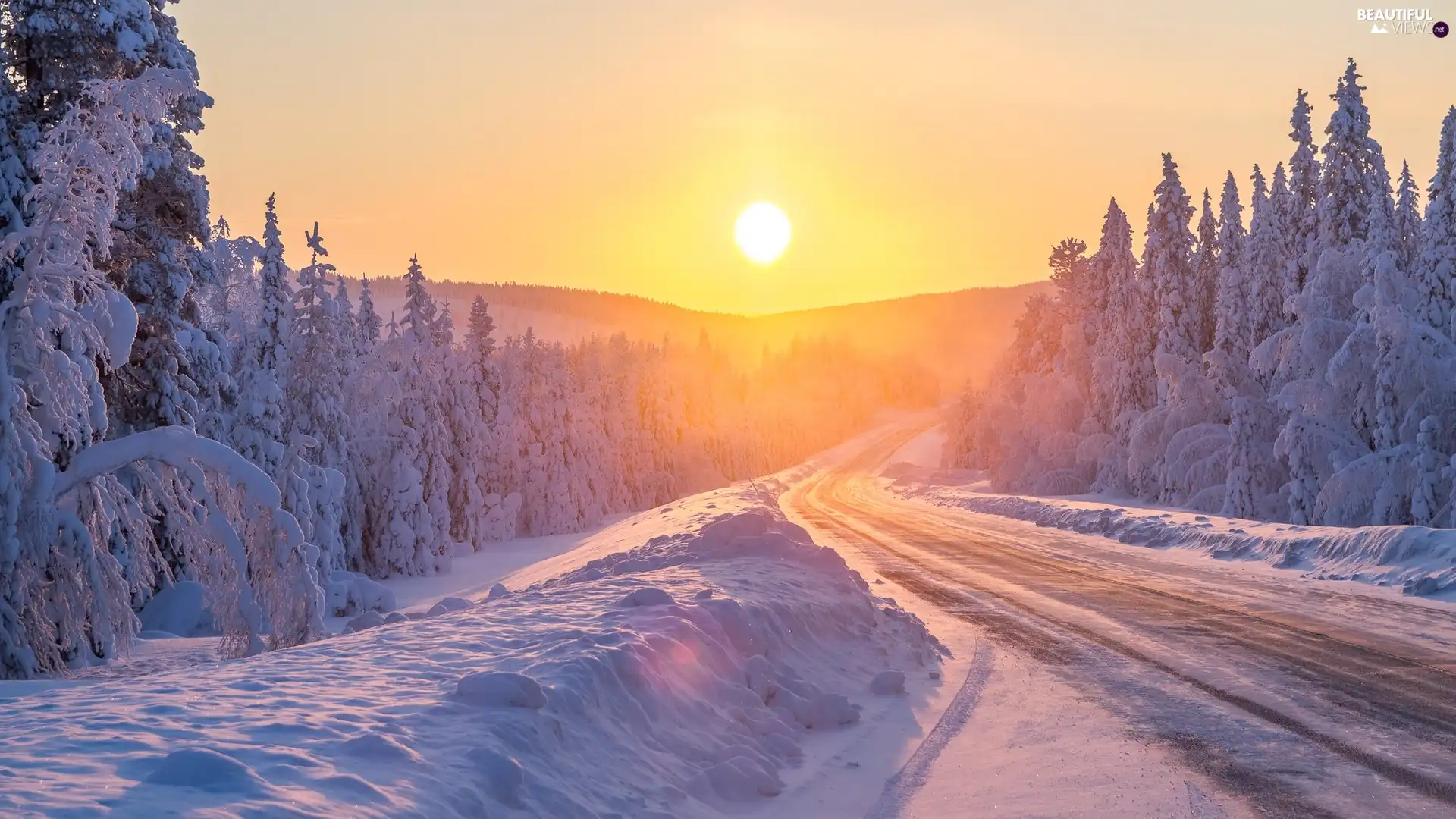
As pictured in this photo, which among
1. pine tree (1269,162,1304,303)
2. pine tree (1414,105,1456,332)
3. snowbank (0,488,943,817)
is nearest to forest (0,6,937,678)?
snowbank (0,488,943,817)

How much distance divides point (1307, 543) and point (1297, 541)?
0.27 meters

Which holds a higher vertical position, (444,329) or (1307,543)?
(444,329)

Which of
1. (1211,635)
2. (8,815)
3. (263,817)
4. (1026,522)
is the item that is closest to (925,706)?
(1211,635)

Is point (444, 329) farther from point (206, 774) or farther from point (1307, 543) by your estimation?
point (206, 774)

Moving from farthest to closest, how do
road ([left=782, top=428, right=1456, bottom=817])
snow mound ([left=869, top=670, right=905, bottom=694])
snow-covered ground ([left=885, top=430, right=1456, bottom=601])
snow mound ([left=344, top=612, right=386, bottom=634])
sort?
1. snow-covered ground ([left=885, top=430, right=1456, bottom=601])
2. snow mound ([left=344, top=612, right=386, bottom=634])
3. snow mound ([left=869, top=670, right=905, bottom=694])
4. road ([left=782, top=428, right=1456, bottom=817])

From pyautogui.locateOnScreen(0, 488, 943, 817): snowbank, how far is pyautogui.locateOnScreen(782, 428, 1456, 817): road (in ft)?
7.31

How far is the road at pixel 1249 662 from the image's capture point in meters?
6.55

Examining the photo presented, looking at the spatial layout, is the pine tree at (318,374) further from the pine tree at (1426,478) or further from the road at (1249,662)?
the pine tree at (1426,478)

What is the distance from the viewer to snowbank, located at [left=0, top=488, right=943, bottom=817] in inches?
190

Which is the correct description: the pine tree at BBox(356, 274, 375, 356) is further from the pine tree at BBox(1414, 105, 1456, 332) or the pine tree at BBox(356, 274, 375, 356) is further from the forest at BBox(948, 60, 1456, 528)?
the pine tree at BBox(1414, 105, 1456, 332)

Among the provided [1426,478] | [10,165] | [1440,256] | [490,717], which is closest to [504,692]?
[490,717]

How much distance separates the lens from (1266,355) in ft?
108

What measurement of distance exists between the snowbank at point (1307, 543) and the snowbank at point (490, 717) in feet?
25.0

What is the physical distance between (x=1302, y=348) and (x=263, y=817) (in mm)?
33177
